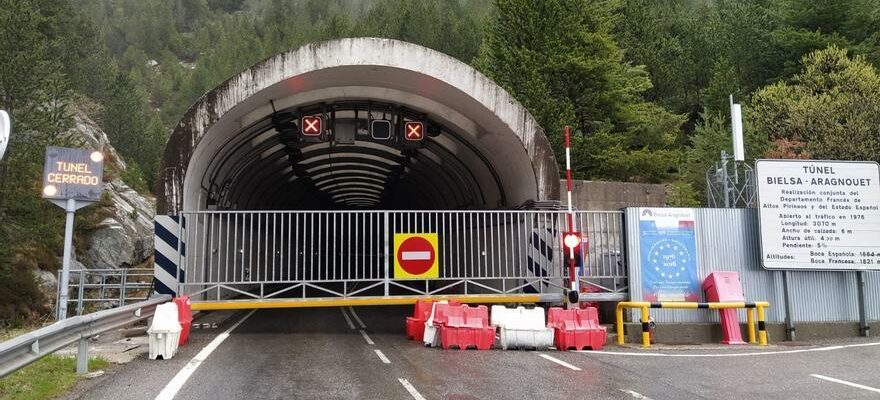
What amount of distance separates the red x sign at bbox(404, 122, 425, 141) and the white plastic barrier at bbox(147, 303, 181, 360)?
770cm

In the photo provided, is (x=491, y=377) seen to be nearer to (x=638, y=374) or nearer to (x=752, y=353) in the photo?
(x=638, y=374)

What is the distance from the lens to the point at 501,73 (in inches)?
1195

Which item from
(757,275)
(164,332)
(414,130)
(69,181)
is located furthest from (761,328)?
(69,181)

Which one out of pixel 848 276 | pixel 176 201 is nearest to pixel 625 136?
pixel 848 276

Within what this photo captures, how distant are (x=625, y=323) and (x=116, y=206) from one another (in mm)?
28426

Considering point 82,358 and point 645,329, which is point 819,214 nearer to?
point 645,329

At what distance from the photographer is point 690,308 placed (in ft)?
38.4

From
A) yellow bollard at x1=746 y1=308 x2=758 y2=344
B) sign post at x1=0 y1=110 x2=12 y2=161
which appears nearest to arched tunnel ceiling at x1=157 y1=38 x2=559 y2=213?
yellow bollard at x1=746 y1=308 x2=758 y2=344

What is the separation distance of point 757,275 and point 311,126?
1025 cm

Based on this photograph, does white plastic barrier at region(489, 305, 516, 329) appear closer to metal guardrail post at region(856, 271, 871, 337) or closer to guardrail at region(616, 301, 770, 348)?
guardrail at region(616, 301, 770, 348)

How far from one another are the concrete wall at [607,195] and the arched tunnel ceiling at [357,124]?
154 centimetres

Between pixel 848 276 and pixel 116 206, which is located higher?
pixel 116 206

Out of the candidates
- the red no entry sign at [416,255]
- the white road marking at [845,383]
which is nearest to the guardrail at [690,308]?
the white road marking at [845,383]

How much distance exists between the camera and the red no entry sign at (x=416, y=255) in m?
11.8
